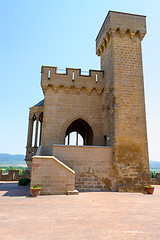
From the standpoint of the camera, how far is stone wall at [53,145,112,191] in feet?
38.1

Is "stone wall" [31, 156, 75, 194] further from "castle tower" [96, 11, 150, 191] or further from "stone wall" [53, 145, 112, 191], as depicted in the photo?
"castle tower" [96, 11, 150, 191]

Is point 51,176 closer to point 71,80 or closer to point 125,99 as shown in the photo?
point 125,99

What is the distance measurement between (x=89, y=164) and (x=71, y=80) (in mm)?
7535

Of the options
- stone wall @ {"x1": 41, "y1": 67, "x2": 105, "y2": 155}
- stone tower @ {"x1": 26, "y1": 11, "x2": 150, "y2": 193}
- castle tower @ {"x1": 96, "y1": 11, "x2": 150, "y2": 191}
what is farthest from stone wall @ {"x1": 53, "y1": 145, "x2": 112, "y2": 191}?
stone wall @ {"x1": 41, "y1": 67, "x2": 105, "y2": 155}

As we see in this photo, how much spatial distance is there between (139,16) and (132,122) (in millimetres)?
9506

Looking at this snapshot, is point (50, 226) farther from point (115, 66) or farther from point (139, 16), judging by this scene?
point (139, 16)

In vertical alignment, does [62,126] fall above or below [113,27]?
below

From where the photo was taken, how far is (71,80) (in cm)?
1527

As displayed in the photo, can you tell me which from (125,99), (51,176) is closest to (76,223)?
(51,176)

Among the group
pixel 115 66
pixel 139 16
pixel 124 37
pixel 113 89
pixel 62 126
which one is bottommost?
pixel 62 126

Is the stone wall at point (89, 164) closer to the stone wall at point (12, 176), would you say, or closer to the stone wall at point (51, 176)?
the stone wall at point (51, 176)

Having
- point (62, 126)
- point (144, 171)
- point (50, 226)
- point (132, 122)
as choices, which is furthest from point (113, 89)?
point (50, 226)

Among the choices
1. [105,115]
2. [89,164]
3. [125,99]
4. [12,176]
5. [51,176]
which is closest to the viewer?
[51,176]

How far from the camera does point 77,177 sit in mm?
11531
